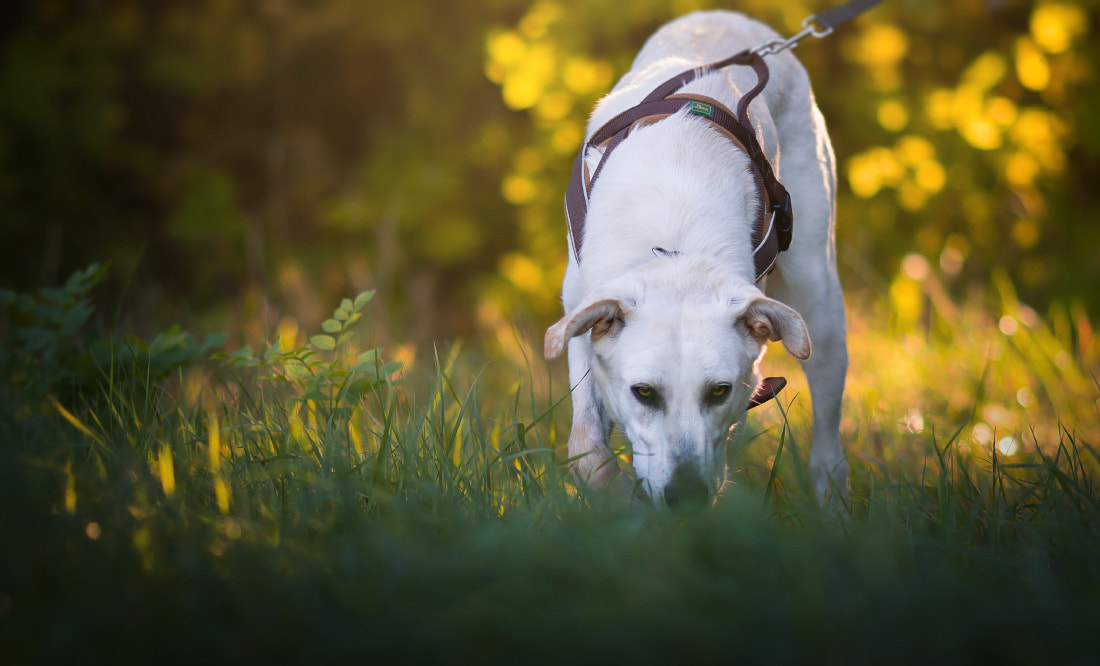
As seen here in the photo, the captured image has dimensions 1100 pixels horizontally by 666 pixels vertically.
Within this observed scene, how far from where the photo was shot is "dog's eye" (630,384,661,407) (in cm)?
227

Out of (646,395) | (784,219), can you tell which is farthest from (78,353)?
(784,219)

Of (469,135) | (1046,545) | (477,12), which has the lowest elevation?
(1046,545)

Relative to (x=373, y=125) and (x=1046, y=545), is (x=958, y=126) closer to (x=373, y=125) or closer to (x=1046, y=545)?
(x=1046, y=545)

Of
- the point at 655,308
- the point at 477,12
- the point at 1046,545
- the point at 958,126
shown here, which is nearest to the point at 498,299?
the point at 477,12

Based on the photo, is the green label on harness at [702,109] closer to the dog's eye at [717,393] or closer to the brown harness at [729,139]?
the brown harness at [729,139]

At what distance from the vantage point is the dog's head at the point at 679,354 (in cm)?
220

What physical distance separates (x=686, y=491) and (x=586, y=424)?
1.85ft

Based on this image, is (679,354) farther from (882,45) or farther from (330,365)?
(882,45)

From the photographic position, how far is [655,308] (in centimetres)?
229

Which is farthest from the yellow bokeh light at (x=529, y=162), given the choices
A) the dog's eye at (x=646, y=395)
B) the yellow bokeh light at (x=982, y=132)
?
the dog's eye at (x=646, y=395)

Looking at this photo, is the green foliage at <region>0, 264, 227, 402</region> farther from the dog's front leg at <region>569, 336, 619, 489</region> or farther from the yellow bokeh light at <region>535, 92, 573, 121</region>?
the yellow bokeh light at <region>535, 92, 573, 121</region>

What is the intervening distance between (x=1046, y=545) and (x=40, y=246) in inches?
330

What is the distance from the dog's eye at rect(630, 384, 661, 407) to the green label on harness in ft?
3.44

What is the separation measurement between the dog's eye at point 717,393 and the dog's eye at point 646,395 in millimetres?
151
